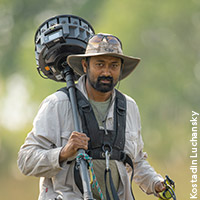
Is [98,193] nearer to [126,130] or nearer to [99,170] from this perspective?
[99,170]

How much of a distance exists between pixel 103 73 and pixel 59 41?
70 cm

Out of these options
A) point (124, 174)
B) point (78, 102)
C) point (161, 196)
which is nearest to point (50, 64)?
point (78, 102)

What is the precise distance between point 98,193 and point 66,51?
1467 mm

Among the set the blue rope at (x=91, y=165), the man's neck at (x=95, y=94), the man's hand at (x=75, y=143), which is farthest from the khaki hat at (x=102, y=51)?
the blue rope at (x=91, y=165)

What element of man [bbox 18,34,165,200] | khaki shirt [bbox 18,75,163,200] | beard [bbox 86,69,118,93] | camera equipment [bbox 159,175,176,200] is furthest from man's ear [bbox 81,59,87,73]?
camera equipment [bbox 159,175,176,200]

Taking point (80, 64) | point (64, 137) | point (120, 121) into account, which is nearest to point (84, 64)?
point (80, 64)

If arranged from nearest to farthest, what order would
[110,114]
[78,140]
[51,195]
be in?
[78,140], [51,195], [110,114]

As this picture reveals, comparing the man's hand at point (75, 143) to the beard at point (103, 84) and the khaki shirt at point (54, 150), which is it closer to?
the khaki shirt at point (54, 150)

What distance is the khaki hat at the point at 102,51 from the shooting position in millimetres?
4168

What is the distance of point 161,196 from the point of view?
4289 mm

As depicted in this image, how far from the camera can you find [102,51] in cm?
416

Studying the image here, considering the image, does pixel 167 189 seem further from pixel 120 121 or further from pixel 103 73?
pixel 103 73

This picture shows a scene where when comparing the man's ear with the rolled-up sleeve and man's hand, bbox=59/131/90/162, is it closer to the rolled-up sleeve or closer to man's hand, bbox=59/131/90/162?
the rolled-up sleeve

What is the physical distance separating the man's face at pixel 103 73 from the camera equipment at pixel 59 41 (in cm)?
50
